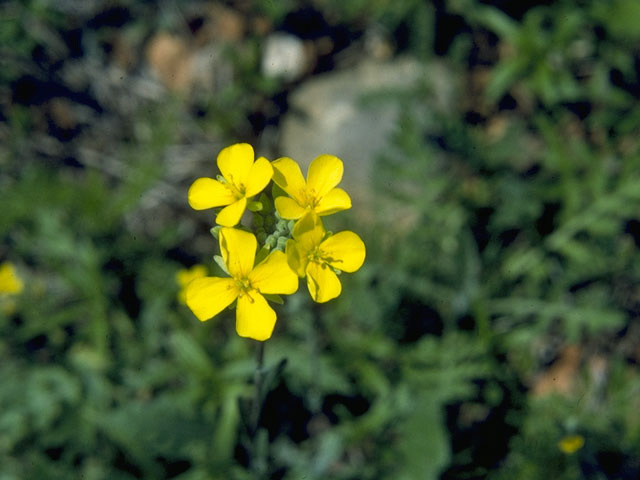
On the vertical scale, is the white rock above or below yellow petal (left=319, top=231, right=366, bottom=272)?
above

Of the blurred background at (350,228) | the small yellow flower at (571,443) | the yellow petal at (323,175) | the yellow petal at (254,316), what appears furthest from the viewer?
the blurred background at (350,228)

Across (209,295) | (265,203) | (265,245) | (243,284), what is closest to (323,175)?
(265,203)

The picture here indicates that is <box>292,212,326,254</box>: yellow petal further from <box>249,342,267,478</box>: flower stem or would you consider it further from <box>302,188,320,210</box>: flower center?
<box>249,342,267,478</box>: flower stem

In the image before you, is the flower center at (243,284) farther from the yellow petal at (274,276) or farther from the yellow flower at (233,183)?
the yellow flower at (233,183)

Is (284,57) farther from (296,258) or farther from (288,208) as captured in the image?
(296,258)

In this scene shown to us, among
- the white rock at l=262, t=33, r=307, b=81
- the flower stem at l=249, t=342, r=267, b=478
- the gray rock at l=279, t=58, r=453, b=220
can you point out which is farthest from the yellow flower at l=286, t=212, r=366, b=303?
the white rock at l=262, t=33, r=307, b=81

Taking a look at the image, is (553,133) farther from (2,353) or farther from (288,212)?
(2,353)

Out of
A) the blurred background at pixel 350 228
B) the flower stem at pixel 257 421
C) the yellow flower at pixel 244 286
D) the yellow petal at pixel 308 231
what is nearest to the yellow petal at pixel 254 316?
the yellow flower at pixel 244 286
